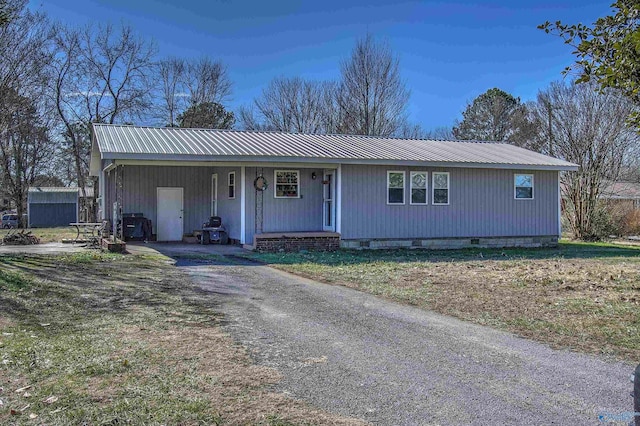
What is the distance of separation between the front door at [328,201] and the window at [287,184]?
2.68ft

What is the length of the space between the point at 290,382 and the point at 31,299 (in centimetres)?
449

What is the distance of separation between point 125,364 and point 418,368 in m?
2.38

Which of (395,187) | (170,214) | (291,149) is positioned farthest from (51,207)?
(395,187)

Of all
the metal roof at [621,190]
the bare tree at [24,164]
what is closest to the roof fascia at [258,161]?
the metal roof at [621,190]

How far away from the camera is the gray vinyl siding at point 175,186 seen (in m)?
17.3

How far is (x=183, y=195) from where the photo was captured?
18016 mm

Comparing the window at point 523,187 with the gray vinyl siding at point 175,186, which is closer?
the window at point 523,187

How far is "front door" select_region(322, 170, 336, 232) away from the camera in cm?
1542

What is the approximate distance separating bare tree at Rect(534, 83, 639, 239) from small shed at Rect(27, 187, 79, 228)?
28752mm

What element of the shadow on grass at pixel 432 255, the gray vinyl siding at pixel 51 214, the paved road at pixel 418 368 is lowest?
the paved road at pixel 418 368

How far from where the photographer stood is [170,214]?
1789 centimetres

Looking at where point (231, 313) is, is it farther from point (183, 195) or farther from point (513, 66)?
point (513, 66)

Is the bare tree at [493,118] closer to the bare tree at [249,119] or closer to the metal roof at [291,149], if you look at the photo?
the bare tree at [249,119]

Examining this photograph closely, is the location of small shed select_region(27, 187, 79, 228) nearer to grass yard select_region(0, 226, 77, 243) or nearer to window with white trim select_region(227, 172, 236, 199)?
grass yard select_region(0, 226, 77, 243)
